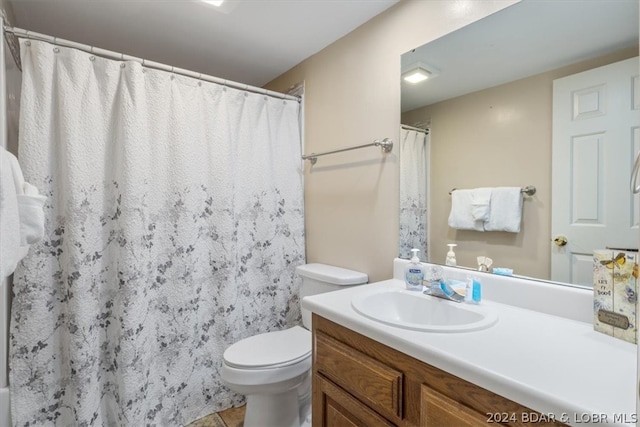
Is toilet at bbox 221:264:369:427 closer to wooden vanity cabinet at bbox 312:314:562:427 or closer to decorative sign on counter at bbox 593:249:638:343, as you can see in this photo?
wooden vanity cabinet at bbox 312:314:562:427

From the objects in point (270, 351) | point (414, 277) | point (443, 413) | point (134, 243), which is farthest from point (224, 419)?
point (443, 413)

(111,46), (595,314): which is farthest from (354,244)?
(111,46)

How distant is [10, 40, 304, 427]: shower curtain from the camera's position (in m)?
1.39

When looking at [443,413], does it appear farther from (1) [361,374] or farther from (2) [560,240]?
(2) [560,240]

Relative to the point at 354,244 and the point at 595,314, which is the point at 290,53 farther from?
the point at 595,314

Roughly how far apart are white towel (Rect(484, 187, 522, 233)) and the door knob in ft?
0.43

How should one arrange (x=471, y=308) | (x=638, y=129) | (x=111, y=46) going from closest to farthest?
(x=638, y=129) → (x=471, y=308) → (x=111, y=46)

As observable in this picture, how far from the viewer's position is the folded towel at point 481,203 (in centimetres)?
128

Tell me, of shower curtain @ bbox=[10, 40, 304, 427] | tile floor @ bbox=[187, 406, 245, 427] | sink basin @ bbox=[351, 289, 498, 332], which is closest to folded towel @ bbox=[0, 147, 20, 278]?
shower curtain @ bbox=[10, 40, 304, 427]

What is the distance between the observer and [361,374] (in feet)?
3.24

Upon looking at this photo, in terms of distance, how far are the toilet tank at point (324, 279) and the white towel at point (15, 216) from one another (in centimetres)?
121

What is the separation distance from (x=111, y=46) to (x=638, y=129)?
8.56ft

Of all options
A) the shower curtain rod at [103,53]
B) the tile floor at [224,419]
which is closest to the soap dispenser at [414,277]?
the tile floor at [224,419]

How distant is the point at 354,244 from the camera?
180 cm
